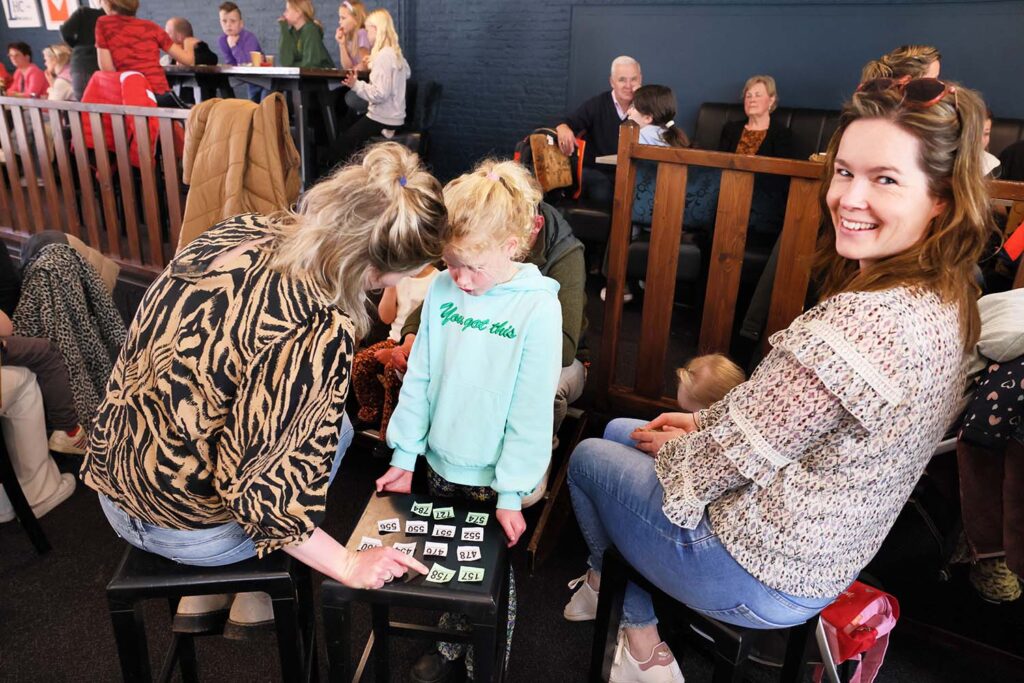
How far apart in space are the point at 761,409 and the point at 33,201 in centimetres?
458

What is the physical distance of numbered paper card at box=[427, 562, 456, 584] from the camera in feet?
3.89

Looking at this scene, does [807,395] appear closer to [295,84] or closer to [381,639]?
[381,639]

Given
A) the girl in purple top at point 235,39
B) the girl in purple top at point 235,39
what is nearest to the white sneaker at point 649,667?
the girl in purple top at point 235,39

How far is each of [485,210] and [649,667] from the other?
1.05 metres

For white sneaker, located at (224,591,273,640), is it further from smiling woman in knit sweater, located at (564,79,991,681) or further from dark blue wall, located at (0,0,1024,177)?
dark blue wall, located at (0,0,1024,177)

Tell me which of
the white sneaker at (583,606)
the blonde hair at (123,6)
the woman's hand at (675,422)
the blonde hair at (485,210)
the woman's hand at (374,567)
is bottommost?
the white sneaker at (583,606)

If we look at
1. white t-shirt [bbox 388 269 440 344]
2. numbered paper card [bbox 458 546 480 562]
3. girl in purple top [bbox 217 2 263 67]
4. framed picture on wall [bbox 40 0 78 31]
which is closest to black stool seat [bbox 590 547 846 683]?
numbered paper card [bbox 458 546 480 562]

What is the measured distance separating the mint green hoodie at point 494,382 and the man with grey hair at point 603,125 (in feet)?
9.19

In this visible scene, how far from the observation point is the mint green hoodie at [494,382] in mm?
1442

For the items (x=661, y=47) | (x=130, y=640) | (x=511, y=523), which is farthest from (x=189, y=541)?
(x=661, y=47)

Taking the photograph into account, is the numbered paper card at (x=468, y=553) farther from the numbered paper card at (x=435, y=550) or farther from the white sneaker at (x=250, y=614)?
the white sneaker at (x=250, y=614)

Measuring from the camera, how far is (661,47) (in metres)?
5.05

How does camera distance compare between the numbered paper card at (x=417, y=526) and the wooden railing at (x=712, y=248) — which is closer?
the numbered paper card at (x=417, y=526)

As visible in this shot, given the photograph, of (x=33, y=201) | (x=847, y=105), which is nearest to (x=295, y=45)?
(x=33, y=201)
